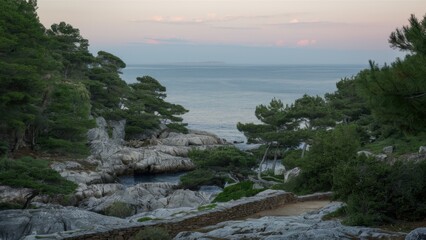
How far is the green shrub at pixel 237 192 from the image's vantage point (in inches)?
742

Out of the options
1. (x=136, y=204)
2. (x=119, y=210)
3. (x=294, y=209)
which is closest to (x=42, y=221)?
(x=119, y=210)

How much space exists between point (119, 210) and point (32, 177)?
230 inches

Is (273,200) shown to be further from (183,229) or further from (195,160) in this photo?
(195,160)

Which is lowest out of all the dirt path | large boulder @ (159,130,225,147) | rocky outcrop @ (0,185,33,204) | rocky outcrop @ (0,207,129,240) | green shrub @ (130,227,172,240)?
rocky outcrop @ (0,185,33,204)

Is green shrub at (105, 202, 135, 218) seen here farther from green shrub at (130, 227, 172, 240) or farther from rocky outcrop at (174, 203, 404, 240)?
green shrub at (130, 227, 172, 240)

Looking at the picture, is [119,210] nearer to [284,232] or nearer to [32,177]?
[32,177]

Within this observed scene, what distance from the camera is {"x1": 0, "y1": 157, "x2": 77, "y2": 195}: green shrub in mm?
15820

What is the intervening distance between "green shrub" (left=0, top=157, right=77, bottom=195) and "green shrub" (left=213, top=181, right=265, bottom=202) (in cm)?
604

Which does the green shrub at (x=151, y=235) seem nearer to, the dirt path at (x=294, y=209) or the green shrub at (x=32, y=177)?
the dirt path at (x=294, y=209)

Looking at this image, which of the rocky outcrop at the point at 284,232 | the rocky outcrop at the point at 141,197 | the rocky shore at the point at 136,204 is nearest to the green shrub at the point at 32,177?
the rocky shore at the point at 136,204

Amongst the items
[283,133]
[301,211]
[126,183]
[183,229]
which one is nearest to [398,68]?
Answer: [183,229]

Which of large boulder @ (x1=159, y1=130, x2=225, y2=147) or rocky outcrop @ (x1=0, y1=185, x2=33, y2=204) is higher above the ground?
large boulder @ (x1=159, y1=130, x2=225, y2=147)

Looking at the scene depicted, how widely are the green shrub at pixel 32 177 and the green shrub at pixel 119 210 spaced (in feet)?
13.9

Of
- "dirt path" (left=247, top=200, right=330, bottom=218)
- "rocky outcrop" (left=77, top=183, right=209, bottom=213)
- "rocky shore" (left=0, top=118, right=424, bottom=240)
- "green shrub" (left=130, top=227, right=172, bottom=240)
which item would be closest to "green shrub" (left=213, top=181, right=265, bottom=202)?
"rocky shore" (left=0, top=118, right=424, bottom=240)
